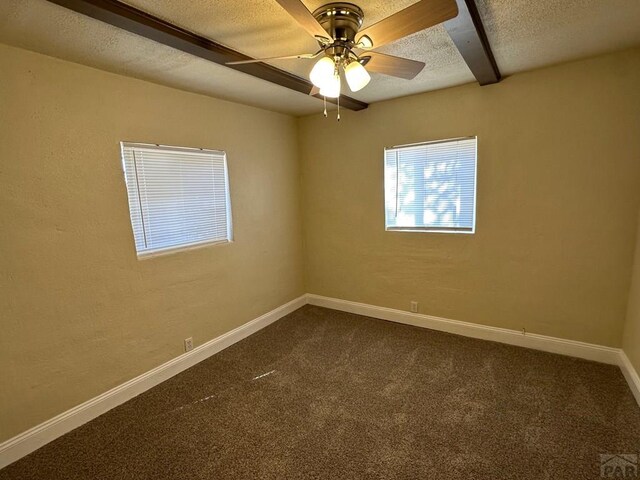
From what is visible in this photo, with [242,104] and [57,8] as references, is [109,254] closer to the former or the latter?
[57,8]

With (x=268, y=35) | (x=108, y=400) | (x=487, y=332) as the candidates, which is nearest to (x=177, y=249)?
(x=108, y=400)

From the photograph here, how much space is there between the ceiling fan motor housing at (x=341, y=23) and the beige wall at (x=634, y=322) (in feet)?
8.23

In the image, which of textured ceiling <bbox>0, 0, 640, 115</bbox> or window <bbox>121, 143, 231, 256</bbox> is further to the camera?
window <bbox>121, 143, 231, 256</bbox>

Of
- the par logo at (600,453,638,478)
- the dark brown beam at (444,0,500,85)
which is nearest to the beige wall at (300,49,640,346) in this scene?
the dark brown beam at (444,0,500,85)

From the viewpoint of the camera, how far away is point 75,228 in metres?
2.07

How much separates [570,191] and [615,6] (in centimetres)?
129

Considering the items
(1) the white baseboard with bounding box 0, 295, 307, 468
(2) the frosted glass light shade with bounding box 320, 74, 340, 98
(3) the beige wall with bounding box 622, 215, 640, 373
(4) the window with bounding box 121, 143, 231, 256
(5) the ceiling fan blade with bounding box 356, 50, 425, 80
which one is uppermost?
(5) the ceiling fan blade with bounding box 356, 50, 425, 80

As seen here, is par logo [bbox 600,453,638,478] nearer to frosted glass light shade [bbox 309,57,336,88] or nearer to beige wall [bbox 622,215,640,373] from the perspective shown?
beige wall [bbox 622,215,640,373]

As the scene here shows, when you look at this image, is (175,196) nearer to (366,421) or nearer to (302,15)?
(302,15)

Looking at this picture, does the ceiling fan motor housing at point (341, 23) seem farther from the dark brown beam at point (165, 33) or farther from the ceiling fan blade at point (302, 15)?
the dark brown beam at point (165, 33)

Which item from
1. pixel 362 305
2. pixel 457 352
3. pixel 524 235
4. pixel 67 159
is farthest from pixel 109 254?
pixel 524 235

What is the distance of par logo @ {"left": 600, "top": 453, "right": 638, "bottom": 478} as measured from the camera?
5.23ft

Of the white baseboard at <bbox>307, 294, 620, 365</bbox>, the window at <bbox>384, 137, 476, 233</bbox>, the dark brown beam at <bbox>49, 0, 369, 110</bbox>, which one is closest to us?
the dark brown beam at <bbox>49, 0, 369, 110</bbox>

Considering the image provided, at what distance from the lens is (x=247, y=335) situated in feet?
10.9
